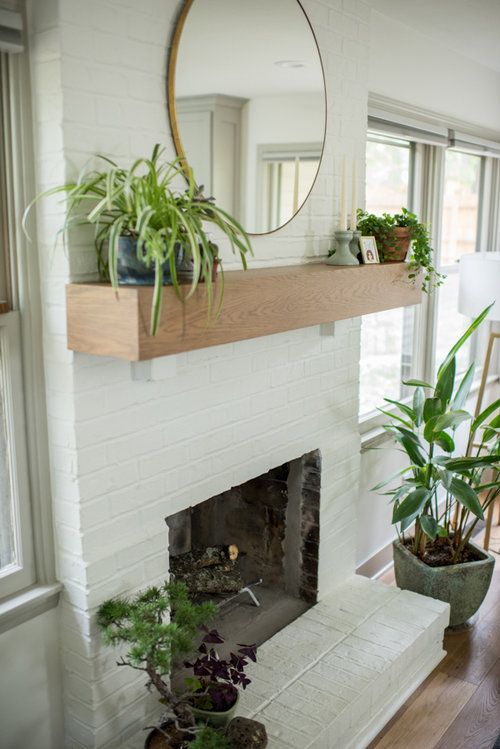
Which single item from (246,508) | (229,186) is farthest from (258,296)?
(246,508)

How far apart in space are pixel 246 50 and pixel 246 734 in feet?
6.18

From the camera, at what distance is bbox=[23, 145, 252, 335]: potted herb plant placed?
1.55 m

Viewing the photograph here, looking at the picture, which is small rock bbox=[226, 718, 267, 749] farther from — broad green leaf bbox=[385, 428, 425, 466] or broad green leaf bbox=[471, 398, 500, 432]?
broad green leaf bbox=[471, 398, 500, 432]

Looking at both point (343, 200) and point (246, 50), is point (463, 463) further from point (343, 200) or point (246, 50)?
point (246, 50)

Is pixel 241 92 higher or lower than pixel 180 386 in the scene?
higher

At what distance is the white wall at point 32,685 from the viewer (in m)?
1.82

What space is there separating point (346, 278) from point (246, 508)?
1060 millimetres

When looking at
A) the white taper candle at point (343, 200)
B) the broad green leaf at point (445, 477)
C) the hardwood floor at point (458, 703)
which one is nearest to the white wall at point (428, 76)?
the white taper candle at point (343, 200)

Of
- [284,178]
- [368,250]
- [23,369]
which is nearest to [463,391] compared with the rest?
[368,250]

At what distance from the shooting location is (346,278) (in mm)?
2324

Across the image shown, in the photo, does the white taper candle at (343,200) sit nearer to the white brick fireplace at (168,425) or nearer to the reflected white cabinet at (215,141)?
the white brick fireplace at (168,425)

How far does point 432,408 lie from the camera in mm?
2881

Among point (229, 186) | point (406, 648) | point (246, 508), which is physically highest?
point (229, 186)

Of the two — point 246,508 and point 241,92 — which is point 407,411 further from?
point 241,92
